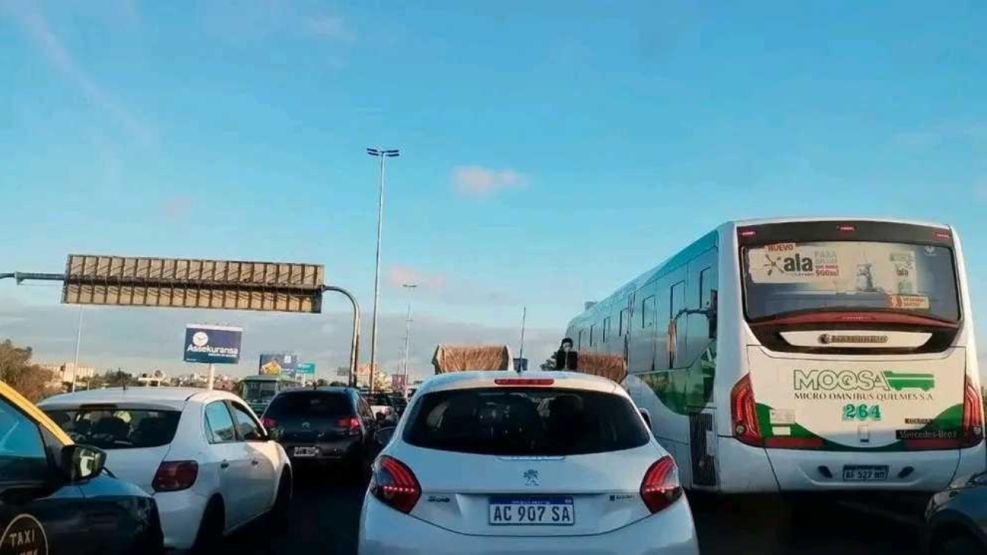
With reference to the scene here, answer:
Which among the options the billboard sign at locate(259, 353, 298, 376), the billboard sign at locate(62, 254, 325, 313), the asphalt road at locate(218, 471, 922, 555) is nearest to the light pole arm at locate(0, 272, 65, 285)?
the billboard sign at locate(62, 254, 325, 313)

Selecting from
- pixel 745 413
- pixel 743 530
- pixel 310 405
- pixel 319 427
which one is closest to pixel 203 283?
pixel 310 405

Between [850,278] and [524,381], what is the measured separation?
5.33 meters

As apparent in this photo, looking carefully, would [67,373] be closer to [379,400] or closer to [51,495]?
[379,400]

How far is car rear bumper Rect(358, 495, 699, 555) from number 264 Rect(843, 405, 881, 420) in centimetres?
491

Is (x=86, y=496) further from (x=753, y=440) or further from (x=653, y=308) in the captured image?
(x=653, y=308)

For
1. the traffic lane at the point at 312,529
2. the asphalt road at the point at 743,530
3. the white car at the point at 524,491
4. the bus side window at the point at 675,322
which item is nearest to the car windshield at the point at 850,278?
the bus side window at the point at 675,322

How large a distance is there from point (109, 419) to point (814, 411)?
6.61 metres

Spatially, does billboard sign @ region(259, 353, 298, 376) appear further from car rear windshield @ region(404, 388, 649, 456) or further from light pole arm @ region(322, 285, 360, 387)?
car rear windshield @ region(404, 388, 649, 456)

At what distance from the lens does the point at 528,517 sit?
5.23 metres

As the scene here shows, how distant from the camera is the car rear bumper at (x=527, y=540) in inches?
204

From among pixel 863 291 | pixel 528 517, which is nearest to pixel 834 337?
pixel 863 291

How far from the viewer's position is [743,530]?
35.7 feet

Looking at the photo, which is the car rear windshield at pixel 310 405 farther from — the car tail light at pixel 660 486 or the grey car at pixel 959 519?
the car tail light at pixel 660 486

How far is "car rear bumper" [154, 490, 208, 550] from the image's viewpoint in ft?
24.3
